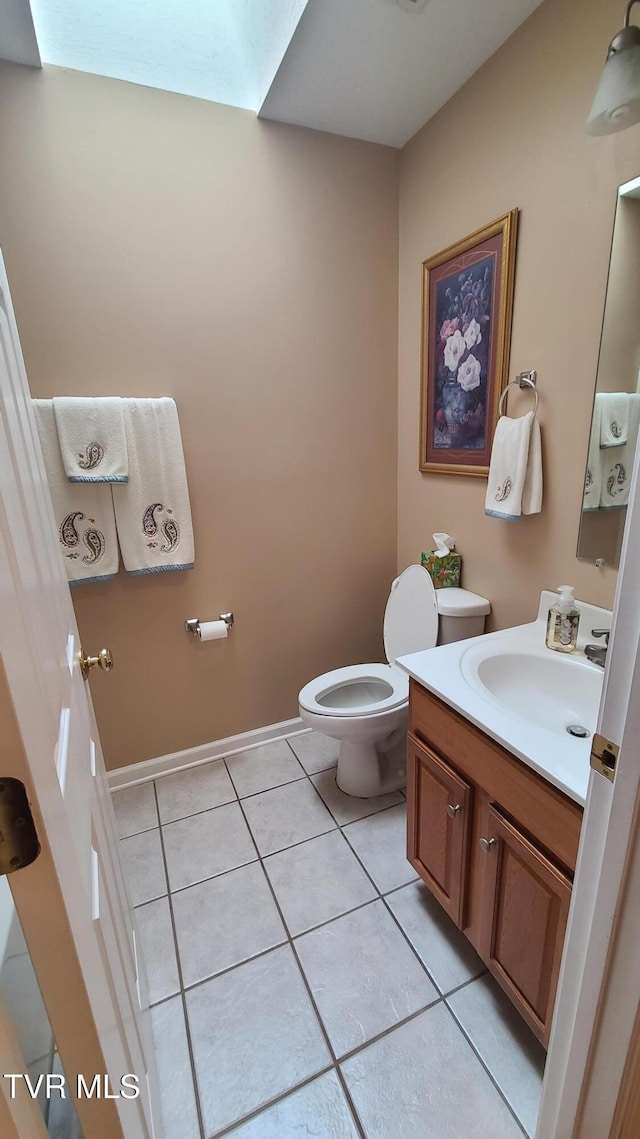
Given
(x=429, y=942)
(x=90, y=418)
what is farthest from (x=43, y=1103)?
(x=90, y=418)

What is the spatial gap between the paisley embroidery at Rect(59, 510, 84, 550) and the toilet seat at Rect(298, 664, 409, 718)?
1.00 metres

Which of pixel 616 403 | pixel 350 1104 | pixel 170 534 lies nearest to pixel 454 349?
→ pixel 616 403

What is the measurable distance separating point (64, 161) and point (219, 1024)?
249cm

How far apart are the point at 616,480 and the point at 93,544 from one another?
1.66 m

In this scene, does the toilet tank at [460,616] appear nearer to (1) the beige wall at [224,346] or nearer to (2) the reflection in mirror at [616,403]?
(2) the reflection in mirror at [616,403]

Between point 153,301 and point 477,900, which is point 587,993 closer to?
point 477,900

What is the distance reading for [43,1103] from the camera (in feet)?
1.74

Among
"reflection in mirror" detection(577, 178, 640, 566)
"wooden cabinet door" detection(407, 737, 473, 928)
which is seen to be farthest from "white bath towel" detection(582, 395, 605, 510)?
"wooden cabinet door" detection(407, 737, 473, 928)

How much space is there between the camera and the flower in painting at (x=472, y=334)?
1.57 meters

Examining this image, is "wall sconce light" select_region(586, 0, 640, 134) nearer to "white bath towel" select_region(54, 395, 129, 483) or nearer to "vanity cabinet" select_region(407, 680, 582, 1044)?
"vanity cabinet" select_region(407, 680, 582, 1044)

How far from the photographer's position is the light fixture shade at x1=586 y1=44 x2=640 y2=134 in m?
0.90

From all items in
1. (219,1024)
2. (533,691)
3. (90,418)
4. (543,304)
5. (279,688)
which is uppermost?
(543,304)

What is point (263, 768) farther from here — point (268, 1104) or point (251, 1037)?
point (268, 1104)

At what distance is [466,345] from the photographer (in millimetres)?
1627
